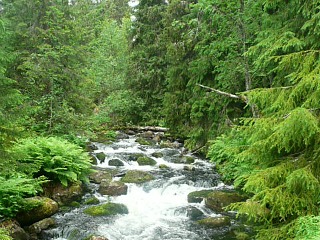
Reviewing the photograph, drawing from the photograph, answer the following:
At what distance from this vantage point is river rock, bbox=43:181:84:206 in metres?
10.1

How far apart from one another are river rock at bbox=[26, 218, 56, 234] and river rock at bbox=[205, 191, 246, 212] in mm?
4768

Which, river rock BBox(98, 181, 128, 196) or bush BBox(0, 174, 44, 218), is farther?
river rock BBox(98, 181, 128, 196)

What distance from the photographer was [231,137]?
10.2 meters

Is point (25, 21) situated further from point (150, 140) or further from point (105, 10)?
point (105, 10)

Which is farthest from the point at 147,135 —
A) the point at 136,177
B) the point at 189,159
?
the point at 136,177

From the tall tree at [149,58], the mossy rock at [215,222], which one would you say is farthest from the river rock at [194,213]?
the tall tree at [149,58]

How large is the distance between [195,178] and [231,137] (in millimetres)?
3135

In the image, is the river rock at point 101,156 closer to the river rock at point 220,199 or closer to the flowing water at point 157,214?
the flowing water at point 157,214

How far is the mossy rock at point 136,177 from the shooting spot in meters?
12.3

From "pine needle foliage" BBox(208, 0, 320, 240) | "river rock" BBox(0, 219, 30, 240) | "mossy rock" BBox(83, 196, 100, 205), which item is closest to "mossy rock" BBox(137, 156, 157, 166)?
"mossy rock" BBox(83, 196, 100, 205)

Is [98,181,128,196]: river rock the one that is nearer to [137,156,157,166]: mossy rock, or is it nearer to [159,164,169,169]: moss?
[159,164,169,169]: moss

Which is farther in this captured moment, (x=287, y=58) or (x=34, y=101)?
(x=34, y=101)

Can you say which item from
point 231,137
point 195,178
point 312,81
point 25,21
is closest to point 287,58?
point 312,81

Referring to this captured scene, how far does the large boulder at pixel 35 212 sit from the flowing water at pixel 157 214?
45cm
